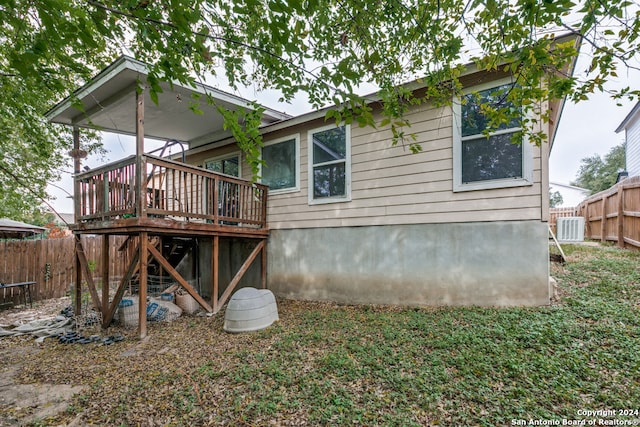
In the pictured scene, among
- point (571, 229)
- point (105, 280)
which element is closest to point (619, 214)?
point (571, 229)

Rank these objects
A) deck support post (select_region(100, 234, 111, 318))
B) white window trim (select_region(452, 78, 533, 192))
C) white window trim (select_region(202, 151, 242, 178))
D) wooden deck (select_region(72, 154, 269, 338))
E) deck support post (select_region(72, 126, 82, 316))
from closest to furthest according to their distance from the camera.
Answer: white window trim (select_region(452, 78, 533, 192)) → wooden deck (select_region(72, 154, 269, 338)) → deck support post (select_region(100, 234, 111, 318)) → deck support post (select_region(72, 126, 82, 316)) → white window trim (select_region(202, 151, 242, 178))

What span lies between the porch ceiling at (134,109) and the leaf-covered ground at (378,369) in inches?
125

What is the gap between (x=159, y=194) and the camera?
16.8ft

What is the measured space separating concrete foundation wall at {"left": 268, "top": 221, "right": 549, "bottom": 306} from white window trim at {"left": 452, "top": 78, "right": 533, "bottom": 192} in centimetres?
60

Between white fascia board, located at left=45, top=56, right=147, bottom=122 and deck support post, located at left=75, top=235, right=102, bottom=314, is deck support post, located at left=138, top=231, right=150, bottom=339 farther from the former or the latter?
white fascia board, located at left=45, top=56, right=147, bottom=122

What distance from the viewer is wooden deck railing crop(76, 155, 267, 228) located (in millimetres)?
4797

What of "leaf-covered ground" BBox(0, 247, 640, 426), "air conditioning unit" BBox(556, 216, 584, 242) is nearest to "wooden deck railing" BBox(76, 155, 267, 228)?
"leaf-covered ground" BBox(0, 247, 640, 426)

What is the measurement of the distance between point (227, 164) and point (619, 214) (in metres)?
10.6

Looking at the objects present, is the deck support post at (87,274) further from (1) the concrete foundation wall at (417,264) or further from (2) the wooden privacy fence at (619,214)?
(2) the wooden privacy fence at (619,214)

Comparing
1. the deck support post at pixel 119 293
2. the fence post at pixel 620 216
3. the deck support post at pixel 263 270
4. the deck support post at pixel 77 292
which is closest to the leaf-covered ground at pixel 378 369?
the deck support post at pixel 119 293

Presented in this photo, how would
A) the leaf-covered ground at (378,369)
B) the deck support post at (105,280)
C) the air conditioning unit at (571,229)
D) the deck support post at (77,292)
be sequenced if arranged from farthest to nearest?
1. the air conditioning unit at (571,229)
2. the deck support post at (77,292)
3. the deck support post at (105,280)
4. the leaf-covered ground at (378,369)

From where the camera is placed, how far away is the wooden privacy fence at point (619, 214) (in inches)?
269

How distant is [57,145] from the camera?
10219 mm

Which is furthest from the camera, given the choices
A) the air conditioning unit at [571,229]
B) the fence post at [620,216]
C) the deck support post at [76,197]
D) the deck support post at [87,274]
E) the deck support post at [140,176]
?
the air conditioning unit at [571,229]
